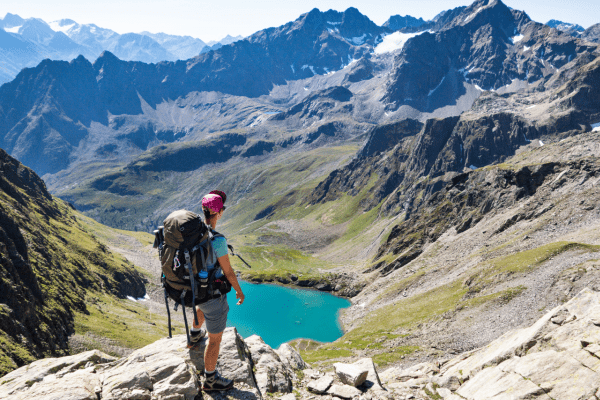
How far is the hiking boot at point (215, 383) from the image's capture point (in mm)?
14035

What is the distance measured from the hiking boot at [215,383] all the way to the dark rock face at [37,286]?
88.8 feet

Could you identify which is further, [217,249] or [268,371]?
[268,371]

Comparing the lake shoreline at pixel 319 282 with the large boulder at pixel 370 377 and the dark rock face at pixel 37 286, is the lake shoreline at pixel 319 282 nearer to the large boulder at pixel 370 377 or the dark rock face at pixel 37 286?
the dark rock face at pixel 37 286

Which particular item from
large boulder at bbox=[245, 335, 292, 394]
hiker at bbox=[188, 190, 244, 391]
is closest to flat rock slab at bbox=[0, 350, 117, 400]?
hiker at bbox=[188, 190, 244, 391]

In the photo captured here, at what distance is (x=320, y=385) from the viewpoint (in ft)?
61.6

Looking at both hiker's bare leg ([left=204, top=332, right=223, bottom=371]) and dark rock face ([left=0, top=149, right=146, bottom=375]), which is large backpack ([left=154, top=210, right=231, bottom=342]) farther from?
dark rock face ([left=0, top=149, right=146, bottom=375])

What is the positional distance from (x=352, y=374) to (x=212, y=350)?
9335 mm

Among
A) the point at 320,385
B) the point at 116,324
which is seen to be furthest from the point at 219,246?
the point at 116,324

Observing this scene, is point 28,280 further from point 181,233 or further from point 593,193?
point 593,193

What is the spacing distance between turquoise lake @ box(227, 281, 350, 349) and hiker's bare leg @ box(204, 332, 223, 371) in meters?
95.8

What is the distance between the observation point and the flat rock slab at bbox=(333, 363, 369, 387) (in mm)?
19297

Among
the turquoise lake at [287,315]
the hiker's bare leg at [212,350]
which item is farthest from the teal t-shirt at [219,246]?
the turquoise lake at [287,315]

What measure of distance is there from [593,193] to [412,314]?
157 ft

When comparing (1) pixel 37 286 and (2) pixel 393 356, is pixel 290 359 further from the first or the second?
(1) pixel 37 286
